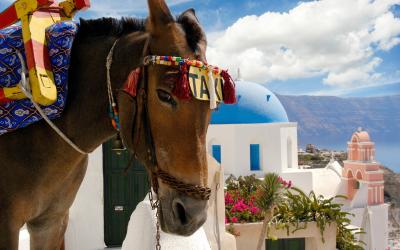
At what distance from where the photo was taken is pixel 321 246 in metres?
10.6

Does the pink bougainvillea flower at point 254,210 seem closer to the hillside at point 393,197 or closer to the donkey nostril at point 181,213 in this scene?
the donkey nostril at point 181,213

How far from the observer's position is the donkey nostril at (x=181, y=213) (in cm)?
157

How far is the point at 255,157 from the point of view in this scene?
71.1 feet

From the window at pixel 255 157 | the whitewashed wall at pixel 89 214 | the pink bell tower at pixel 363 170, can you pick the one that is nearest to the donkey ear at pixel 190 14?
the whitewashed wall at pixel 89 214

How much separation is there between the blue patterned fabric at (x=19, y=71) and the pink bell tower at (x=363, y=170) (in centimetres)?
2329

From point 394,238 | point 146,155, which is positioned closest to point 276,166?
point 146,155

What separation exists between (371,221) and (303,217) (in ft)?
45.4

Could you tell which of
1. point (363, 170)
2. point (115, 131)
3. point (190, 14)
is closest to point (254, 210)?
point (115, 131)

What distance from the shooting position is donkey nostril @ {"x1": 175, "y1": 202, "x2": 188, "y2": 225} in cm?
157

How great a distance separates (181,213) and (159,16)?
2.31 ft

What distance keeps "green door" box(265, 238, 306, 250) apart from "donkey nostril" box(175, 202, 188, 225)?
34.0 feet

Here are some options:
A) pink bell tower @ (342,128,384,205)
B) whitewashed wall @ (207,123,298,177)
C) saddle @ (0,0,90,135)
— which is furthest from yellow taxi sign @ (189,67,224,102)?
pink bell tower @ (342,128,384,205)

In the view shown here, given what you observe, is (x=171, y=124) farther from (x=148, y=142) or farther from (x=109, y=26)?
(x=109, y=26)

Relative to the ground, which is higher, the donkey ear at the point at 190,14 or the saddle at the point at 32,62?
the donkey ear at the point at 190,14
